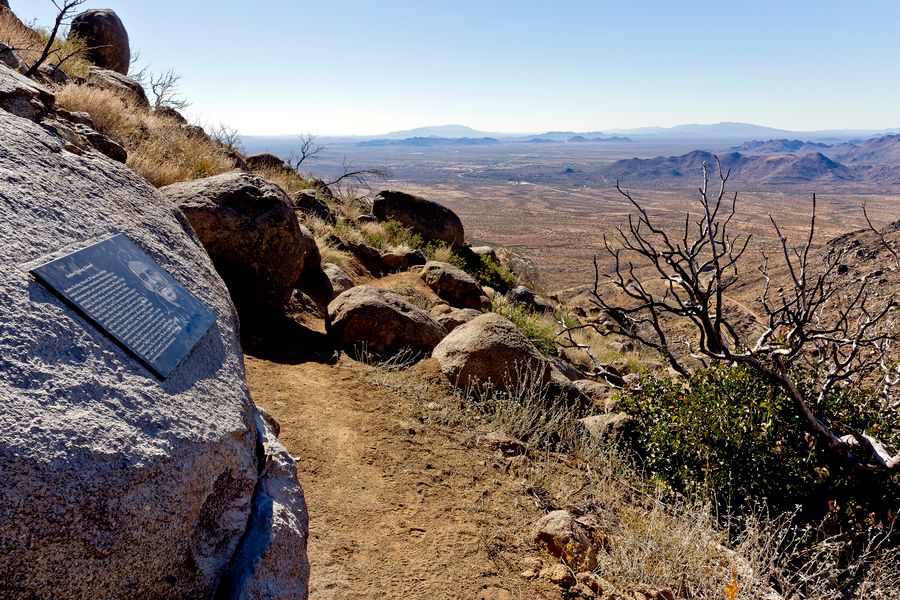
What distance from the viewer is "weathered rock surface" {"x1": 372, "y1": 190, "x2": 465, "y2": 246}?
49.1 feet

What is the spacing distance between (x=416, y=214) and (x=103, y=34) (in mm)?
9466

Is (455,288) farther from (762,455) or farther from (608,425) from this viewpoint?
(762,455)

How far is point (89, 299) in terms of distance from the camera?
2.42 metres

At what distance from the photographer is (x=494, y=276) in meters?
15.9

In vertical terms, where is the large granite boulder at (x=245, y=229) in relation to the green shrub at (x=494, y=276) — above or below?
above

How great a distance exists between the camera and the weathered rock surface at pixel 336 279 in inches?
322

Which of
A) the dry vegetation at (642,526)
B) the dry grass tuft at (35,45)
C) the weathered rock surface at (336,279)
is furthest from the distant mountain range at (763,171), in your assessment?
the dry vegetation at (642,526)

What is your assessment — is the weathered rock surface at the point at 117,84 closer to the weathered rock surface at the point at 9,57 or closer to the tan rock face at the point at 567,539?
the weathered rock surface at the point at 9,57

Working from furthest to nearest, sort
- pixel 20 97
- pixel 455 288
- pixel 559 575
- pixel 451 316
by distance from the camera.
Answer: pixel 455 288, pixel 451 316, pixel 20 97, pixel 559 575

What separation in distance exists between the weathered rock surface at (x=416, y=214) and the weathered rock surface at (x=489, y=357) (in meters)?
9.06

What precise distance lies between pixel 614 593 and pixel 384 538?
1.32 metres

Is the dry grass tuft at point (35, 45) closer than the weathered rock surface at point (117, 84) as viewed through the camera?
Yes

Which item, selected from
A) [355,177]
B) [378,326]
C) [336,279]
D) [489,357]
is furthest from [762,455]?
[355,177]

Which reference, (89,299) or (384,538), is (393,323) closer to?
(384,538)
